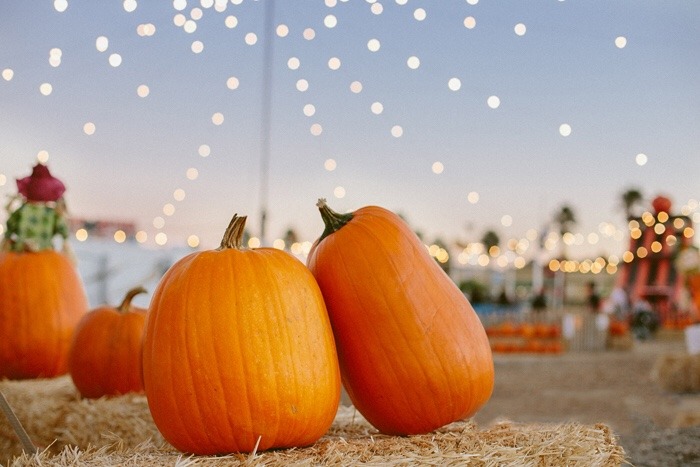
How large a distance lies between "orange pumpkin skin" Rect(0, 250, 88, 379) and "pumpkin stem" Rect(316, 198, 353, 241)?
2.01 m

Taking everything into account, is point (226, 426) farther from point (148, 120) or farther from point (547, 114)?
point (148, 120)

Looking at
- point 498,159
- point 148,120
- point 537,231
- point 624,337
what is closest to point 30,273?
point 148,120

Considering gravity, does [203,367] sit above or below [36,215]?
below

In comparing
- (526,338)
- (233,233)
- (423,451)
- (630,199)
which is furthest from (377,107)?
(630,199)

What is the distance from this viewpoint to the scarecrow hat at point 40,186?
3467 millimetres

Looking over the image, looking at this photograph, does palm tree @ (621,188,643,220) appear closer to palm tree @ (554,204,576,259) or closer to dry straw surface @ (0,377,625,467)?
palm tree @ (554,204,576,259)

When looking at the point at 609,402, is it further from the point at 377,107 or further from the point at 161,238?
the point at 161,238

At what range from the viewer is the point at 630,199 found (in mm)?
48469

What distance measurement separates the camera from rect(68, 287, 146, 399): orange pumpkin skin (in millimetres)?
2758

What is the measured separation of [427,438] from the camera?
1.53 meters

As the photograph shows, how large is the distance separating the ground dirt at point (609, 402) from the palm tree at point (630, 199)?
38361mm

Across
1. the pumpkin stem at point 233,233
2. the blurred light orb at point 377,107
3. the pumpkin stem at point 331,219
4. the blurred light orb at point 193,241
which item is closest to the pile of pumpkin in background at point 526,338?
the blurred light orb at point 193,241

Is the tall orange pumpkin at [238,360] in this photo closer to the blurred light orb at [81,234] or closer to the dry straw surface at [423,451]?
the dry straw surface at [423,451]

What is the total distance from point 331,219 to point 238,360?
1.56ft
